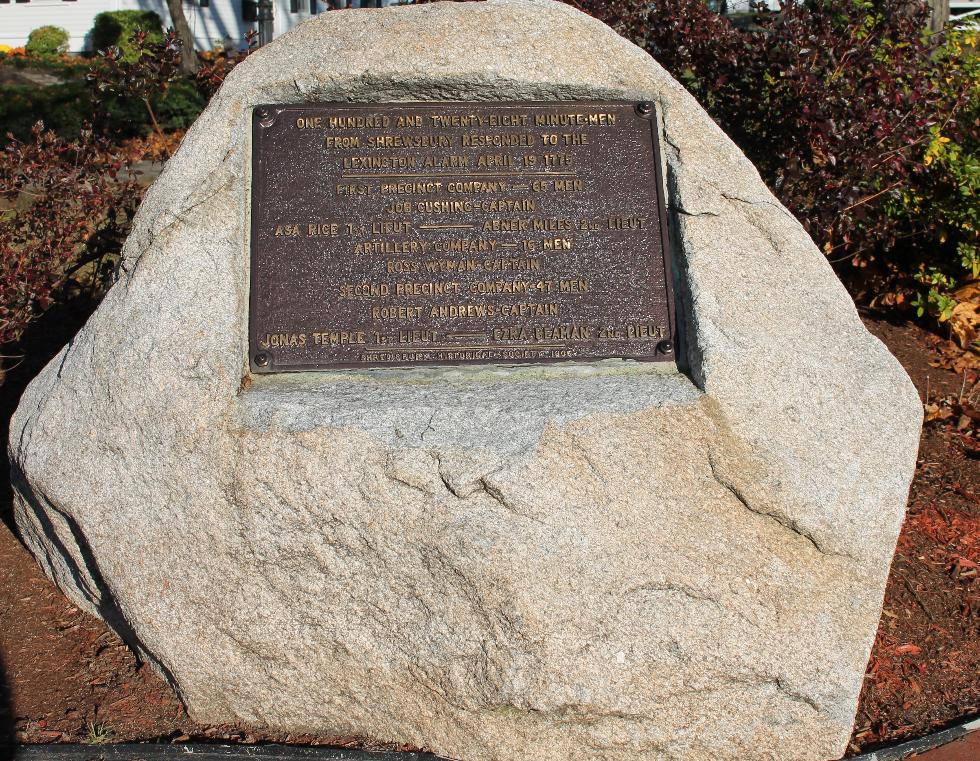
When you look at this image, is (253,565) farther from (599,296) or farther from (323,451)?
(599,296)

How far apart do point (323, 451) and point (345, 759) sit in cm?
99

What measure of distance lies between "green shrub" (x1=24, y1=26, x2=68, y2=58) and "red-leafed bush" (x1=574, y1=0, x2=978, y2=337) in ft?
82.9

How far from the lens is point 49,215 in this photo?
5.10 metres

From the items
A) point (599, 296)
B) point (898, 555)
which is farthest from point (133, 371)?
point (898, 555)

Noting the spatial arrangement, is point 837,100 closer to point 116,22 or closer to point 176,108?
point 176,108

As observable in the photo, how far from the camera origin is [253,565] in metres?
2.81

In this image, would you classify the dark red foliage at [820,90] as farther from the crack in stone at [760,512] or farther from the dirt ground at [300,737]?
the crack in stone at [760,512]

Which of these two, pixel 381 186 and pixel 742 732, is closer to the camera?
pixel 742 732

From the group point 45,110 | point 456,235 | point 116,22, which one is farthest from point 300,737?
point 116,22

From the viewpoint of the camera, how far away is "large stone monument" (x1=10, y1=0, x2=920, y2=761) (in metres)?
2.70

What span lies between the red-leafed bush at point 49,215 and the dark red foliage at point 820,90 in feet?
10.0

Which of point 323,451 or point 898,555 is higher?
point 323,451

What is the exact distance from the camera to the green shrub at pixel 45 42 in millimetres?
25375

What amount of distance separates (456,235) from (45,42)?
27.2 metres
